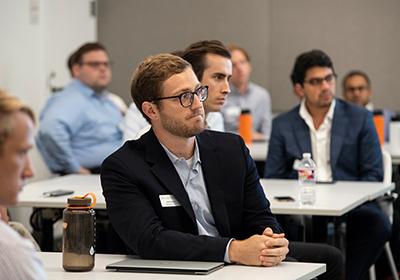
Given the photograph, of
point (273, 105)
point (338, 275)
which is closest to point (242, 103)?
point (273, 105)

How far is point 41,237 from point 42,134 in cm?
224

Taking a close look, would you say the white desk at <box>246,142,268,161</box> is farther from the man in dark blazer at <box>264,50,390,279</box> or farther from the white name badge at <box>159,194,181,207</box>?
the white name badge at <box>159,194,181,207</box>

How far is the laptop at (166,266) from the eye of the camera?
9.14ft

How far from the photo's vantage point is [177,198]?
3141 mm

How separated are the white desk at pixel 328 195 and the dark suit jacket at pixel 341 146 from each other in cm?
20

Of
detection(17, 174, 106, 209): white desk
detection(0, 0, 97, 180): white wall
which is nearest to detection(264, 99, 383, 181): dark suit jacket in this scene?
detection(17, 174, 106, 209): white desk

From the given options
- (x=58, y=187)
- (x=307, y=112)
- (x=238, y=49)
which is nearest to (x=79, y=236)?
(x=58, y=187)

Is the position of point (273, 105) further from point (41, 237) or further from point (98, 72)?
point (41, 237)

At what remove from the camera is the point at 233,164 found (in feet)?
10.9

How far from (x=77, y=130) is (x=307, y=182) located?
275cm

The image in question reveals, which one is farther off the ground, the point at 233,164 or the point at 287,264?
the point at 233,164

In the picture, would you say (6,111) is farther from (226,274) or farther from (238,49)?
(238,49)

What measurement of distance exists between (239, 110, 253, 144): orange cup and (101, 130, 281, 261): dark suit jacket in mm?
3867

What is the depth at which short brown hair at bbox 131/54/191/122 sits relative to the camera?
324cm
